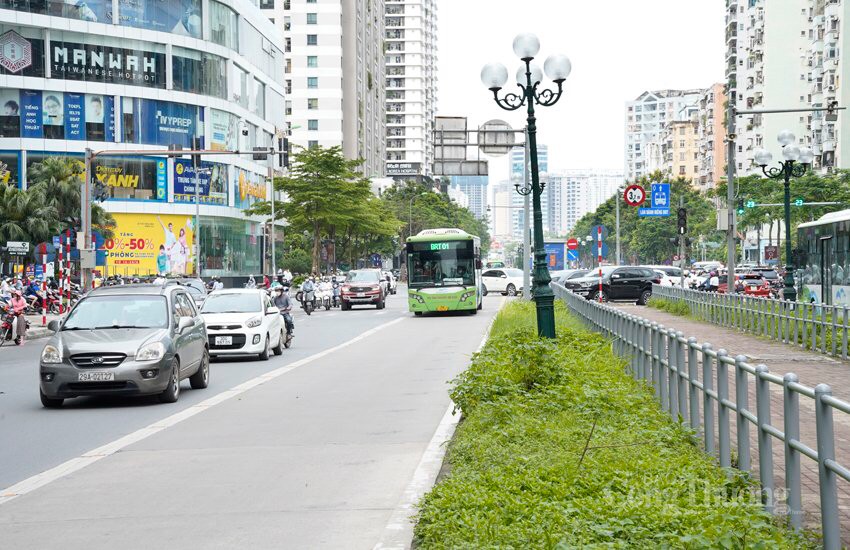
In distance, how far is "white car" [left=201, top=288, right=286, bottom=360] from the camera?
22.5 metres

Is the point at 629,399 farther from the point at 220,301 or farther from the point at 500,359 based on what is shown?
the point at 220,301

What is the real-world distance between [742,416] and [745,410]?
8cm

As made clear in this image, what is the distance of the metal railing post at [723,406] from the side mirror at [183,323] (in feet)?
29.2

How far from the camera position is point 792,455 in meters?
6.54

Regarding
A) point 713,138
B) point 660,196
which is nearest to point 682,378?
point 660,196

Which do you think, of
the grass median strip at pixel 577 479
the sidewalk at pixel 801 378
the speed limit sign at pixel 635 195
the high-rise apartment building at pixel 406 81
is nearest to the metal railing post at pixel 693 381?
the grass median strip at pixel 577 479

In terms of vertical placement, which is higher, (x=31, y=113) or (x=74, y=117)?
(x=31, y=113)

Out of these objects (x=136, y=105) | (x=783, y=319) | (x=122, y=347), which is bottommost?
(x=783, y=319)

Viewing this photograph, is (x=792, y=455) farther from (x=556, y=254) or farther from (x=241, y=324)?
(x=556, y=254)

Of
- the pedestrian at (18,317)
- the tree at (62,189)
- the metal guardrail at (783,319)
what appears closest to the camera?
the metal guardrail at (783,319)

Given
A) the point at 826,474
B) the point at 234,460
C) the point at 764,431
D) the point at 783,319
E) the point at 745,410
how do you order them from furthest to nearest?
the point at 783,319, the point at 234,460, the point at 745,410, the point at 764,431, the point at 826,474

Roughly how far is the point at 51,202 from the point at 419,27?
142m

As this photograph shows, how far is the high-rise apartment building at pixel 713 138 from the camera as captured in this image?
14725 cm

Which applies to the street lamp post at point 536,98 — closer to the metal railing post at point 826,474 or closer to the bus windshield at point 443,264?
the metal railing post at point 826,474
